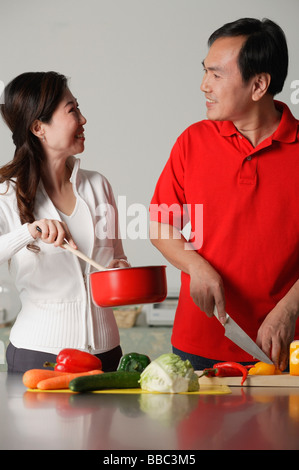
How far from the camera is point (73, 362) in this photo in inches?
61.3

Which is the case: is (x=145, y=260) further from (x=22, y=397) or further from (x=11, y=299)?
(x=22, y=397)

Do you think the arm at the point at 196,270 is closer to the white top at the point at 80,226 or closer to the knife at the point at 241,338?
the knife at the point at 241,338

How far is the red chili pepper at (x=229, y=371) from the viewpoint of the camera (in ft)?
4.97

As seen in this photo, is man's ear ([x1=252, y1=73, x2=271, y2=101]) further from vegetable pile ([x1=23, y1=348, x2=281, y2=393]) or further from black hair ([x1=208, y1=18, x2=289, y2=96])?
vegetable pile ([x1=23, y1=348, x2=281, y2=393])

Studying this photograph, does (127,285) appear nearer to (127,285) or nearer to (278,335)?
(127,285)

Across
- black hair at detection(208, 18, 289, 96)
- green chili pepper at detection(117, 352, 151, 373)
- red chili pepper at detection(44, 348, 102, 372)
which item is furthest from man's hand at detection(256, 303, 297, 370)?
black hair at detection(208, 18, 289, 96)

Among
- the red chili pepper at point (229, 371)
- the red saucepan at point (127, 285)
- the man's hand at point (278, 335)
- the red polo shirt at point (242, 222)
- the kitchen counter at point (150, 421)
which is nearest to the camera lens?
the kitchen counter at point (150, 421)

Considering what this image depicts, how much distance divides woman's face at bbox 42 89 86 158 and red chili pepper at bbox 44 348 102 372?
749 mm

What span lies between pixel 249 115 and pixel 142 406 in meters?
0.98

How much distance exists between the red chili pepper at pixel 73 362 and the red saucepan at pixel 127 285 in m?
0.21

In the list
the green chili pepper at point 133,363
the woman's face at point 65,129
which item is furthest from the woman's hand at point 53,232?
the woman's face at point 65,129
